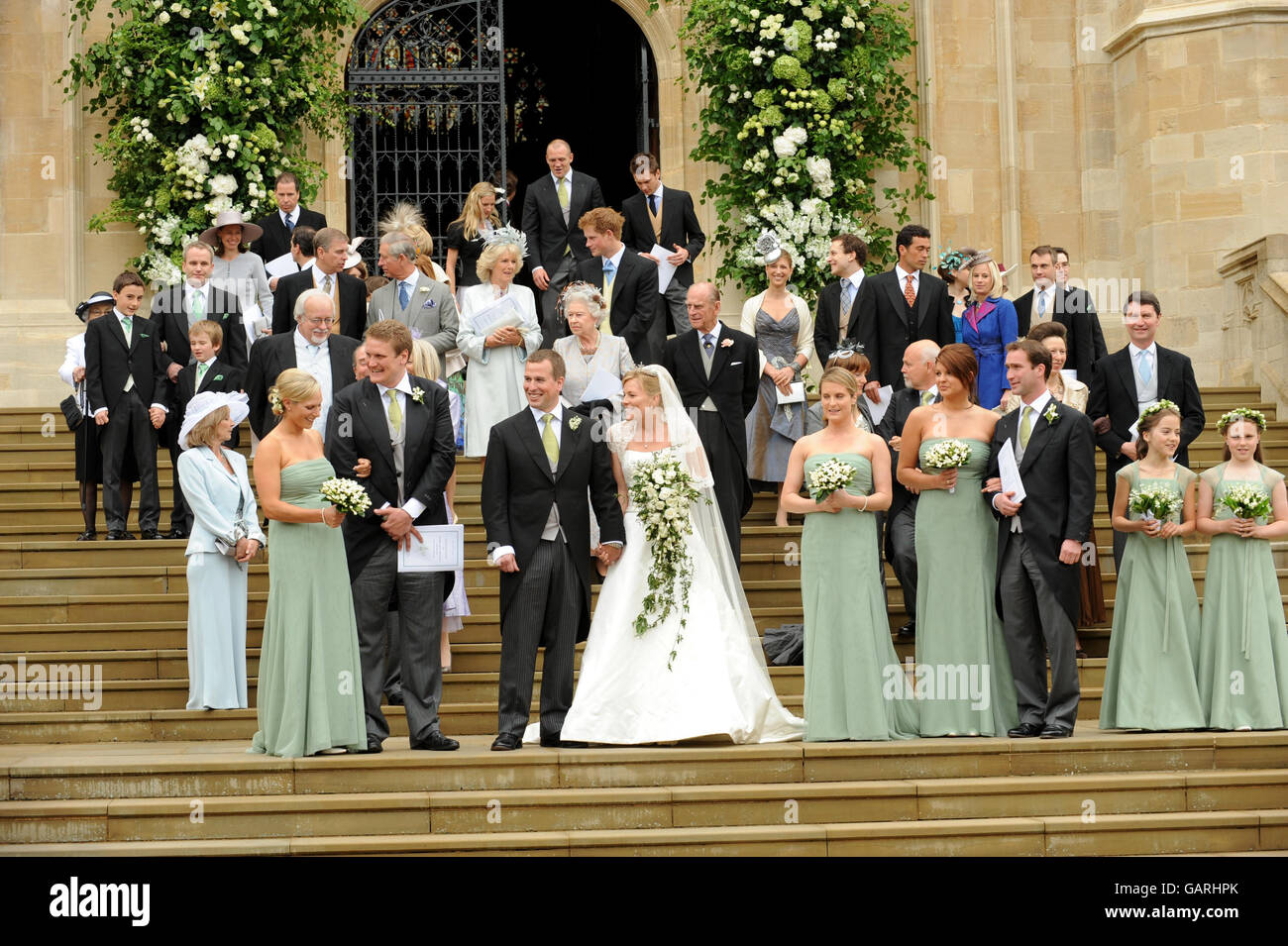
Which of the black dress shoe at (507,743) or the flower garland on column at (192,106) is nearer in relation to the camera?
the black dress shoe at (507,743)

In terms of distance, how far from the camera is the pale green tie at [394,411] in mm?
9297

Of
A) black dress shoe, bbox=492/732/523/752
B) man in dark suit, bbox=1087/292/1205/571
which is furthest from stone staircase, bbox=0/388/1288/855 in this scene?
man in dark suit, bbox=1087/292/1205/571

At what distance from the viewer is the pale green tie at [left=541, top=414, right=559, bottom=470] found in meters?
9.27

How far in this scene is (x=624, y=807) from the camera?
840cm

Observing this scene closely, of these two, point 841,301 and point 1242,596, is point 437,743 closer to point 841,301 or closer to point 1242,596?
point 1242,596

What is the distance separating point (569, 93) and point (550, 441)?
49.8ft

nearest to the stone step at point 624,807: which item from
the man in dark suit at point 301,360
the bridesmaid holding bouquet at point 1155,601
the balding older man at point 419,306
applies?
the bridesmaid holding bouquet at point 1155,601

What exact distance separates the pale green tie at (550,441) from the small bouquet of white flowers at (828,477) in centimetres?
134

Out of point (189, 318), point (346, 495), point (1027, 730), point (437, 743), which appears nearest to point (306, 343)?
point (189, 318)

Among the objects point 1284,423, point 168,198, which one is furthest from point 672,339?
point 168,198

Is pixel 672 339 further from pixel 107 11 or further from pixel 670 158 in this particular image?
pixel 107 11

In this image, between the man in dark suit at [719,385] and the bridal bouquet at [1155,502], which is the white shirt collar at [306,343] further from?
the bridal bouquet at [1155,502]

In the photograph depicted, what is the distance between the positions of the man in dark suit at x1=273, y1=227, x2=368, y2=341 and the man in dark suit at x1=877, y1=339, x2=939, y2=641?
12.5 ft

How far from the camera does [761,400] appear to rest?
12.2 meters
